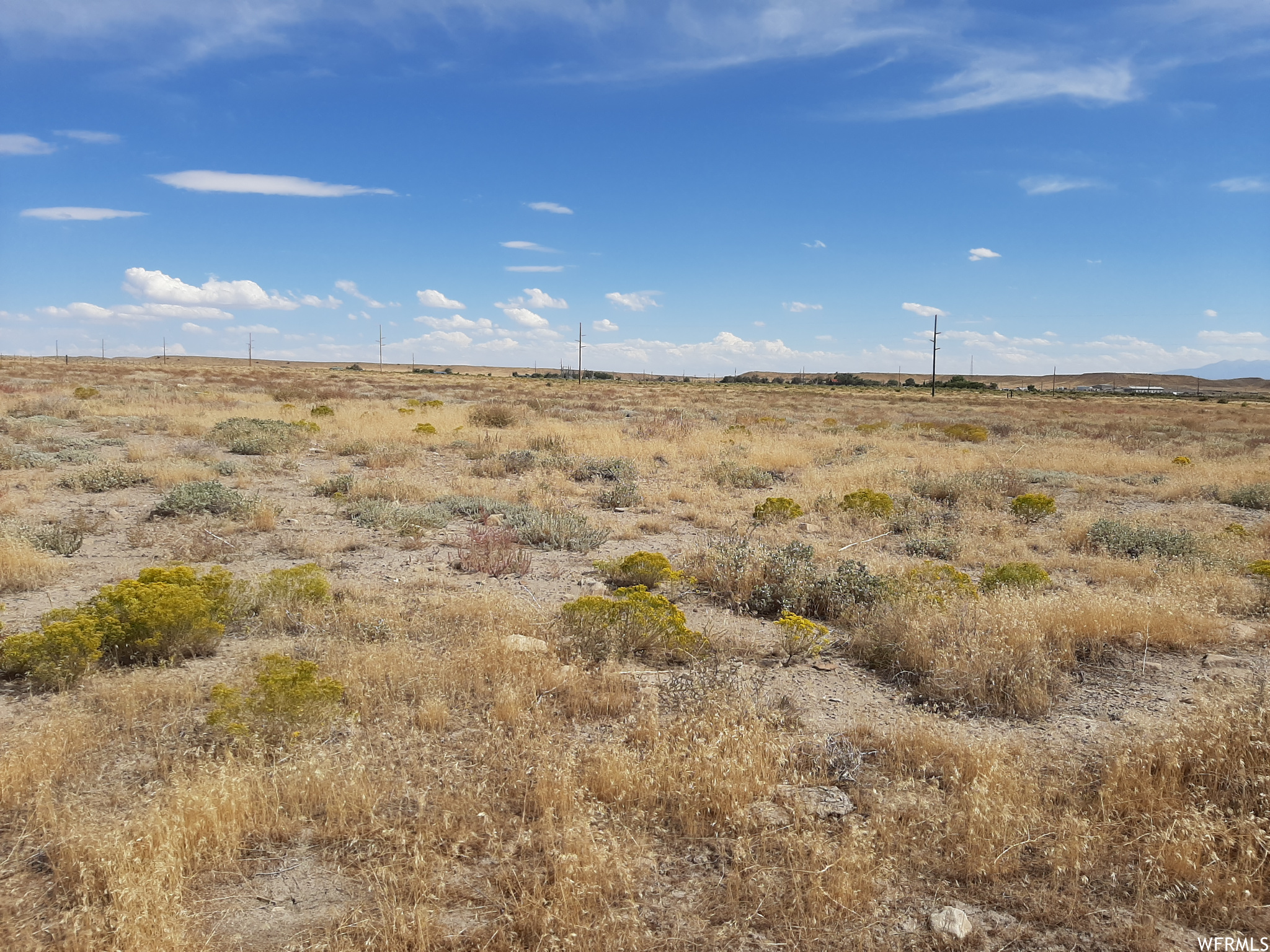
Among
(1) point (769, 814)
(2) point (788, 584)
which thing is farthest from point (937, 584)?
(1) point (769, 814)

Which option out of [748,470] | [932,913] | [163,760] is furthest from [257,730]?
[748,470]

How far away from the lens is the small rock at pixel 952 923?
2.74m

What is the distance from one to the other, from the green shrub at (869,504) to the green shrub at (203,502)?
8.96m

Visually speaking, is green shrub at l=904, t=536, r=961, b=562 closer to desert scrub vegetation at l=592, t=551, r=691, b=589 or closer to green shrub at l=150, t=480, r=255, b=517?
desert scrub vegetation at l=592, t=551, r=691, b=589

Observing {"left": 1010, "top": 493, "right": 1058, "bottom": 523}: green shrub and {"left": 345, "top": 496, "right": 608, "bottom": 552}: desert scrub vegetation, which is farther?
{"left": 1010, "top": 493, "right": 1058, "bottom": 523}: green shrub

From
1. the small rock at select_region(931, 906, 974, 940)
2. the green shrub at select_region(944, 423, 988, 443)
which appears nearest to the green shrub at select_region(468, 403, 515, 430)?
the green shrub at select_region(944, 423, 988, 443)

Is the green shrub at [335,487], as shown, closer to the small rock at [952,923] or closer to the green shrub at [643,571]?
the green shrub at [643,571]

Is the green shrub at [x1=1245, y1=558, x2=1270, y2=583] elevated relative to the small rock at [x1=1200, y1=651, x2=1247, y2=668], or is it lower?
elevated

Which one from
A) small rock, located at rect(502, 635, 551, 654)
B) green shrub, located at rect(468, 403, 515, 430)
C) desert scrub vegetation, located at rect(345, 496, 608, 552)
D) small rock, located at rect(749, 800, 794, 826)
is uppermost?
green shrub, located at rect(468, 403, 515, 430)

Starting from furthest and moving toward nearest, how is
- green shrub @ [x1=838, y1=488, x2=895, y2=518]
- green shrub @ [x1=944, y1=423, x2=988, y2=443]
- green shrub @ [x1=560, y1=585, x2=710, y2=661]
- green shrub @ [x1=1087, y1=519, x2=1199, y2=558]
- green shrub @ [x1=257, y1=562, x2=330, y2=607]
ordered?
green shrub @ [x1=944, y1=423, x2=988, y2=443]
green shrub @ [x1=838, y1=488, x2=895, y2=518]
green shrub @ [x1=1087, y1=519, x2=1199, y2=558]
green shrub @ [x1=257, y1=562, x2=330, y2=607]
green shrub @ [x1=560, y1=585, x2=710, y2=661]

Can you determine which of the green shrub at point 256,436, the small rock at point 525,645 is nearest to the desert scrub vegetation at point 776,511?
the small rock at point 525,645

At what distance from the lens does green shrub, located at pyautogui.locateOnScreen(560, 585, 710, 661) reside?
5465 millimetres

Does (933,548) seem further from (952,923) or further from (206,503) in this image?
(206,503)

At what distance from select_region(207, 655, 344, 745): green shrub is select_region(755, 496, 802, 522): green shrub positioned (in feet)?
24.5
